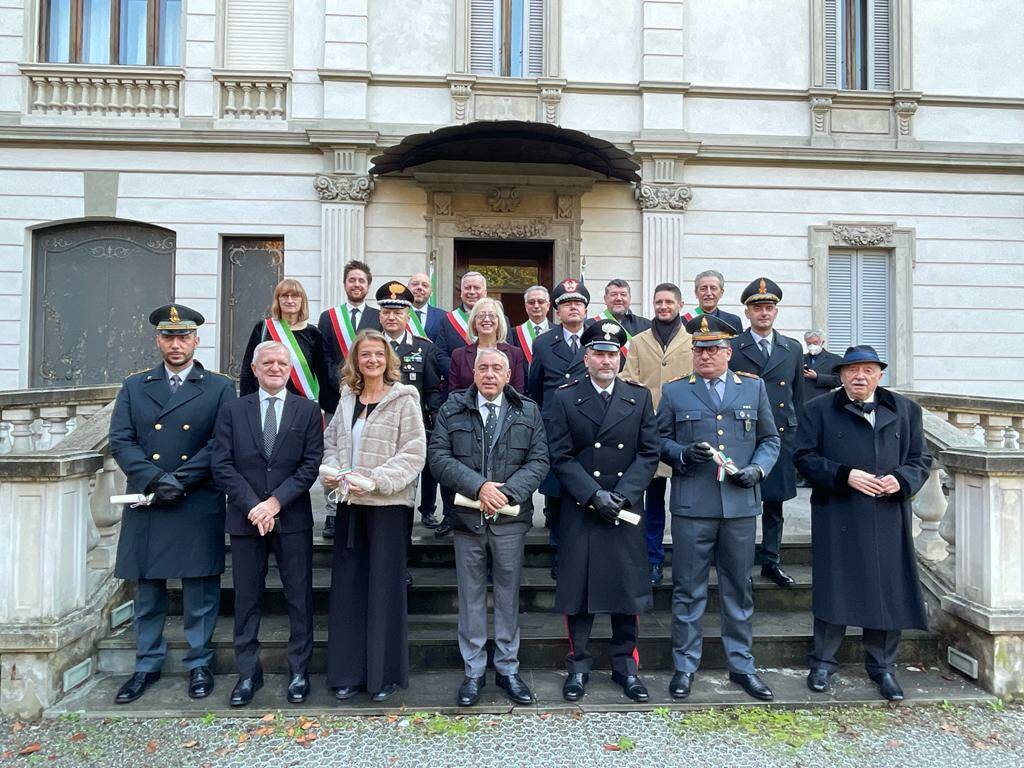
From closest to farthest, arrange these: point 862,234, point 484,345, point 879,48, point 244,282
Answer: point 484,345 → point 244,282 → point 862,234 → point 879,48

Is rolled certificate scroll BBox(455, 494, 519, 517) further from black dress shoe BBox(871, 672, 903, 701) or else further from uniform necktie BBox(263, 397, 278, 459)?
black dress shoe BBox(871, 672, 903, 701)

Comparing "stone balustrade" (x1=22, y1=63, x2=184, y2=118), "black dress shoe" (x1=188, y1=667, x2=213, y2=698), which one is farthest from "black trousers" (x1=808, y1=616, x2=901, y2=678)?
"stone balustrade" (x1=22, y1=63, x2=184, y2=118)

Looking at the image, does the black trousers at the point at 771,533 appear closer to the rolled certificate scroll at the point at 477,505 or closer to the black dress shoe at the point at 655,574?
the black dress shoe at the point at 655,574

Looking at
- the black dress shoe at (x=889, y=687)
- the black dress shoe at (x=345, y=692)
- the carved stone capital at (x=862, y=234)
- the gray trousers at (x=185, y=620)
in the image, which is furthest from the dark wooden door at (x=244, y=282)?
the black dress shoe at (x=889, y=687)

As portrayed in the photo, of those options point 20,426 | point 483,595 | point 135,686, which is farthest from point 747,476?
point 20,426

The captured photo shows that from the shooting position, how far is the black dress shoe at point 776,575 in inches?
192

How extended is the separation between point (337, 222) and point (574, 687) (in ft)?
24.9

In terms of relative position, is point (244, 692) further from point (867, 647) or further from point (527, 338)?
point (867, 647)

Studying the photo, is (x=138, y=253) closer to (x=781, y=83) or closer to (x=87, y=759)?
(x=87, y=759)

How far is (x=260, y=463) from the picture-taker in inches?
153

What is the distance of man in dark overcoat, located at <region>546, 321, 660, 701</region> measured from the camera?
3.90 m

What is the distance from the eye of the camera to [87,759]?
3408mm

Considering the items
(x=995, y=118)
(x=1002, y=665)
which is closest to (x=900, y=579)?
(x=1002, y=665)

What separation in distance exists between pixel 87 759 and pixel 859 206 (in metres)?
11.3
